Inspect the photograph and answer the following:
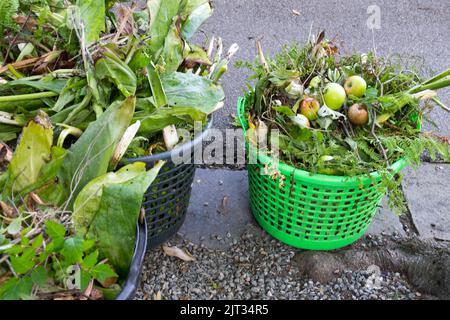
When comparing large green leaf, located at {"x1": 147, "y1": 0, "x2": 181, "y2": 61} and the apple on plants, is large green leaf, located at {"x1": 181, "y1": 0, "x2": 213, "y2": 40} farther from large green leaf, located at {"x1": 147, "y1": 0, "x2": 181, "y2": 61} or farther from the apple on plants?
the apple on plants

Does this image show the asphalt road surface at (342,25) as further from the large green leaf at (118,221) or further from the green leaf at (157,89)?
the large green leaf at (118,221)

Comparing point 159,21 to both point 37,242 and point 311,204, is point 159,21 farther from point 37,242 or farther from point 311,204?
point 37,242

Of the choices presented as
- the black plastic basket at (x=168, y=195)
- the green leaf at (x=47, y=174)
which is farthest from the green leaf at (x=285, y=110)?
the green leaf at (x=47, y=174)

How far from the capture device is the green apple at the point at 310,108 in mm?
1809

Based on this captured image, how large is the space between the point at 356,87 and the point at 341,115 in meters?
0.14

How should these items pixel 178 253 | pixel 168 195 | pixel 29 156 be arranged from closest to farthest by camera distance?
pixel 29 156 → pixel 168 195 → pixel 178 253

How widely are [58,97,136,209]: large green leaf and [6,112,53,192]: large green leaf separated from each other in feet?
0.26

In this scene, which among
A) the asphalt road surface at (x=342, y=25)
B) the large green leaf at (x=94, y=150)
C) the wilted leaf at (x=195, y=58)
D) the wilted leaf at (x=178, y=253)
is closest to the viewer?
the large green leaf at (x=94, y=150)

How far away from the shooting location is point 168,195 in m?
1.73

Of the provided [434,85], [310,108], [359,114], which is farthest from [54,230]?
[434,85]

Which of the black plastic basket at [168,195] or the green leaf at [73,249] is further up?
the green leaf at [73,249]

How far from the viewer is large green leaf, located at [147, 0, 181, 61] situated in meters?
1.70

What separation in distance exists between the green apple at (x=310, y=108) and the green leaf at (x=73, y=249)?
107 centimetres

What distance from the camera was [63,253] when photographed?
1.02 m
